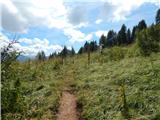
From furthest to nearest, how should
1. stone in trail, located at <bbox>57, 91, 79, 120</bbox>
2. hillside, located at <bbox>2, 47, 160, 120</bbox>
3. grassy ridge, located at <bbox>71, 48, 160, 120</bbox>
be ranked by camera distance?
1. stone in trail, located at <bbox>57, 91, 79, 120</bbox>
2. grassy ridge, located at <bbox>71, 48, 160, 120</bbox>
3. hillside, located at <bbox>2, 47, 160, 120</bbox>

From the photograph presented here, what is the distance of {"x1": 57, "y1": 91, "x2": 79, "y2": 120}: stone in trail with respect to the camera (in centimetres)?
1532

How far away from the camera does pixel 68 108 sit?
16547mm

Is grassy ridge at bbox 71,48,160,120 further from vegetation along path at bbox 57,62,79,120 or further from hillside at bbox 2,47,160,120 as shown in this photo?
vegetation along path at bbox 57,62,79,120

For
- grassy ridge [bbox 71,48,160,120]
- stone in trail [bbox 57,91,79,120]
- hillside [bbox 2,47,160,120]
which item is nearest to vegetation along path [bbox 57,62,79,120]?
stone in trail [bbox 57,91,79,120]

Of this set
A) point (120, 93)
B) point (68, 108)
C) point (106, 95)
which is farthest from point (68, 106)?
point (120, 93)

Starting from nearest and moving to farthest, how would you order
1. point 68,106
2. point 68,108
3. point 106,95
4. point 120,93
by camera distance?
point 120,93 < point 106,95 < point 68,108 < point 68,106

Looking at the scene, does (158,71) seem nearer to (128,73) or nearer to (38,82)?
(128,73)

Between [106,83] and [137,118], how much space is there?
6.02 meters

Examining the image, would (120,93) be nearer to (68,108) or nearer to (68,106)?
(68,108)

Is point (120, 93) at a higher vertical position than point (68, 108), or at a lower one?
higher

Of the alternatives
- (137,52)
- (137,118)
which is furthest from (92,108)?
(137,52)

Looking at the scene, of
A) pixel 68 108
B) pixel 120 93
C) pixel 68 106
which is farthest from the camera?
pixel 68 106

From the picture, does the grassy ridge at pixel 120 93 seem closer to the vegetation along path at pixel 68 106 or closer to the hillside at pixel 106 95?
the hillside at pixel 106 95

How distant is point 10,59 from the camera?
816cm
